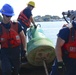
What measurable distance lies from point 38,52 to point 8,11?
5.54 ft

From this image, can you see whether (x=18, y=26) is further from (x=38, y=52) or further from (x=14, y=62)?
(x=38, y=52)

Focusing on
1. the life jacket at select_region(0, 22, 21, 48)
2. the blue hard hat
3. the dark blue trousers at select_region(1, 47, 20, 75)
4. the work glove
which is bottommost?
the dark blue trousers at select_region(1, 47, 20, 75)

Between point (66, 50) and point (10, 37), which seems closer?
point (66, 50)

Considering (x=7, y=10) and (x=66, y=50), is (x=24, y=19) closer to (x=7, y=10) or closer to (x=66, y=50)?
(x=7, y=10)

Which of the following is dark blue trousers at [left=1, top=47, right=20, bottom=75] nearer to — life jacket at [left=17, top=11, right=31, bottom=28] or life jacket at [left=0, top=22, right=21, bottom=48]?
life jacket at [left=0, top=22, right=21, bottom=48]

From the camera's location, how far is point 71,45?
441cm

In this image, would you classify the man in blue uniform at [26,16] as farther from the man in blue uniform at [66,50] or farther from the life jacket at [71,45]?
the life jacket at [71,45]

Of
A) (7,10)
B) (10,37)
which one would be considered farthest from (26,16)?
(10,37)

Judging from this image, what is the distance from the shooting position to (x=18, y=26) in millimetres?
5684

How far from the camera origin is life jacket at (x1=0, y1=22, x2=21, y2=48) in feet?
18.3

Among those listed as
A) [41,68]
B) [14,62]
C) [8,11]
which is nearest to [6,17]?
[8,11]

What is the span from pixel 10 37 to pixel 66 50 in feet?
4.77

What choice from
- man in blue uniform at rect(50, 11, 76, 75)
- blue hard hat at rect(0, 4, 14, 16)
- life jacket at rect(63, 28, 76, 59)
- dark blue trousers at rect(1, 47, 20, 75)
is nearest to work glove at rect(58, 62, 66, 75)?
man in blue uniform at rect(50, 11, 76, 75)

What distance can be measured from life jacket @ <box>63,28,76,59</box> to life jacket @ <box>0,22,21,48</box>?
1.39m
